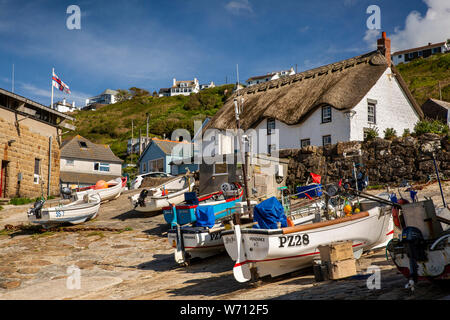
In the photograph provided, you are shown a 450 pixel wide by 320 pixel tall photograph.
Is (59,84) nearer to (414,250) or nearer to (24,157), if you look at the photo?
(24,157)

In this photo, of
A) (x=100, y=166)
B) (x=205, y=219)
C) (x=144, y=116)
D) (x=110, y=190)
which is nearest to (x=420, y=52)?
(x=144, y=116)

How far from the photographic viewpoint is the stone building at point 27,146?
25.0 meters

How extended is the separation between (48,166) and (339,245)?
85.3 feet

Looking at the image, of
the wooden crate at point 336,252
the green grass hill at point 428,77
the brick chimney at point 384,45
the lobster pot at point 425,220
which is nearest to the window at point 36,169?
the wooden crate at point 336,252

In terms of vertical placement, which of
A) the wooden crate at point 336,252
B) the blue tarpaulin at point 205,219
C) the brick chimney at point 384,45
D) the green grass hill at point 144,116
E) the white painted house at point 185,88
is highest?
the white painted house at point 185,88

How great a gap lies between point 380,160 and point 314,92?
28.3 ft

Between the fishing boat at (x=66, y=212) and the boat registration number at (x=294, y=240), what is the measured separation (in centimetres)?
1261

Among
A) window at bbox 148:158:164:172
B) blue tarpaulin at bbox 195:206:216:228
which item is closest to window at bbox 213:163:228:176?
blue tarpaulin at bbox 195:206:216:228

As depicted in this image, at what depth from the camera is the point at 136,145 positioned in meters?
68.3

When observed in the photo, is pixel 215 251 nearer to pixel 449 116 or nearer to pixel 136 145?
pixel 449 116

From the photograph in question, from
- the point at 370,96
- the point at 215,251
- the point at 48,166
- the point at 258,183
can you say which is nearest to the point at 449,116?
the point at 370,96

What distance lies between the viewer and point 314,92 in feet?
91.0

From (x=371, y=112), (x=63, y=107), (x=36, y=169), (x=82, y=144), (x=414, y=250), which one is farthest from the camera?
(x=63, y=107)

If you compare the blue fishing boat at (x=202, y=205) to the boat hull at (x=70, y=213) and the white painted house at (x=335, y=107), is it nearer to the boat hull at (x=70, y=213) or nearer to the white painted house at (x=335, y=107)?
the boat hull at (x=70, y=213)
